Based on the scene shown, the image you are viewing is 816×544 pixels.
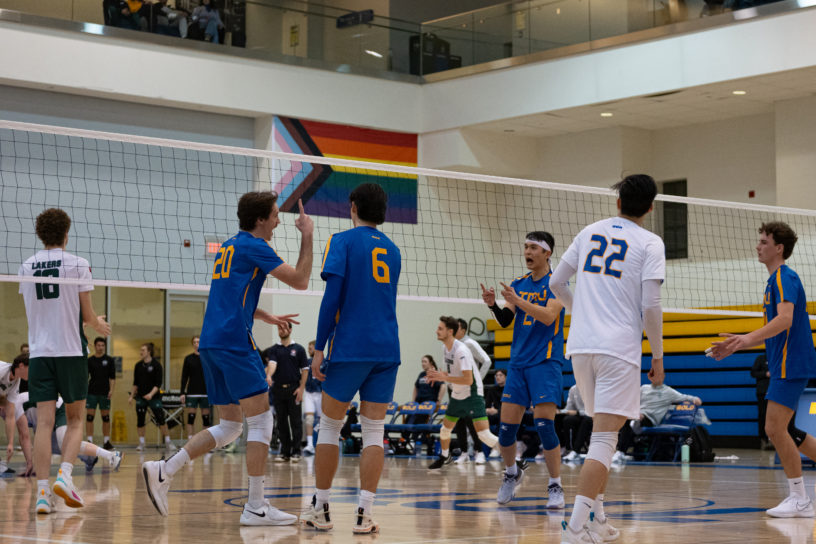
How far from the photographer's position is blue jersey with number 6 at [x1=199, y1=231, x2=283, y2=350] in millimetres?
6305

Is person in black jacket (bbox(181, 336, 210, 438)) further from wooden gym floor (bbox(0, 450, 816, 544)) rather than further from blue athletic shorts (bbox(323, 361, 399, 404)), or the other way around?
blue athletic shorts (bbox(323, 361, 399, 404))

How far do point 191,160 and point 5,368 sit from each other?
793 cm

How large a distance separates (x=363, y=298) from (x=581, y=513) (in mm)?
1772

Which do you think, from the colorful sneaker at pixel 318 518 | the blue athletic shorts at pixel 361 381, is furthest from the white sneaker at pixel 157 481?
the blue athletic shorts at pixel 361 381

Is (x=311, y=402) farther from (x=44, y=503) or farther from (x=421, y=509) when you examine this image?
(x=44, y=503)

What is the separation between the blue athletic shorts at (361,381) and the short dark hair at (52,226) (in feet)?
7.91

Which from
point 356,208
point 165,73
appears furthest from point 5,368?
point 165,73

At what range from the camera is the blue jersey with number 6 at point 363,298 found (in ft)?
19.7

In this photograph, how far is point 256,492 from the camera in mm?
6340

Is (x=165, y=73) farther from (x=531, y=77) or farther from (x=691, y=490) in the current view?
(x=691, y=490)

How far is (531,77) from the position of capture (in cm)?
1983

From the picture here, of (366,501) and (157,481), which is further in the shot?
(157,481)

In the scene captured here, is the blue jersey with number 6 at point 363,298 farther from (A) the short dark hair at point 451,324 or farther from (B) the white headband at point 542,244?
(A) the short dark hair at point 451,324

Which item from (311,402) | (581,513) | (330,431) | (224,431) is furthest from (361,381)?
(311,402)
